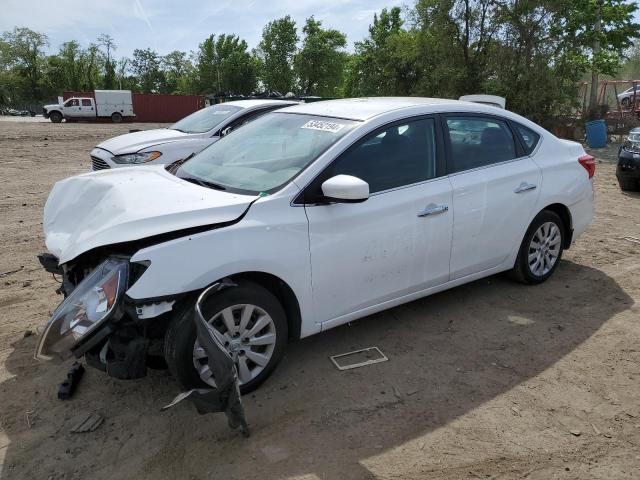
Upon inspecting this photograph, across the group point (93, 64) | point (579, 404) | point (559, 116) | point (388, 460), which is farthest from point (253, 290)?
point (93, 64)

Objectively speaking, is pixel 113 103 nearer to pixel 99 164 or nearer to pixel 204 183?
pixel 99 164

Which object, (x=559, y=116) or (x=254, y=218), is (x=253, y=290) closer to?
(x=254, y=218)

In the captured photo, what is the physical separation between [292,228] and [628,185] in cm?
839

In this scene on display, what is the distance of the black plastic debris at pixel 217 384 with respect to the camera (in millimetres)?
2689

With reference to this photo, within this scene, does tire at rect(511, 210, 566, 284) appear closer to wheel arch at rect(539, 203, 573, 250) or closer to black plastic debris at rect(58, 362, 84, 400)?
wheel arch at rect(539, 203, 573, 250)

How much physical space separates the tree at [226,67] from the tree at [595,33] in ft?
166

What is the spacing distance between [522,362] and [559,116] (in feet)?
59.5

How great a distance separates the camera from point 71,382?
3.27 metres

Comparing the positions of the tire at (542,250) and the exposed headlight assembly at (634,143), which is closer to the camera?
the tire at (542,250)

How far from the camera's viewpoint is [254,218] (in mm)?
3125

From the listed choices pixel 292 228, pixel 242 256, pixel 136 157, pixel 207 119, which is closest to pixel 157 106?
pixel 207 119

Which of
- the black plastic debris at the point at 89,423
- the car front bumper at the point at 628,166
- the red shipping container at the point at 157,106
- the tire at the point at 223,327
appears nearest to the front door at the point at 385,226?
the tire at the point at 223,327

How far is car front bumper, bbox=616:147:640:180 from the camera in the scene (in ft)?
29.7

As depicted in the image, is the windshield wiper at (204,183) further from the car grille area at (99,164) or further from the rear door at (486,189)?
the car grille area at (99,164)
